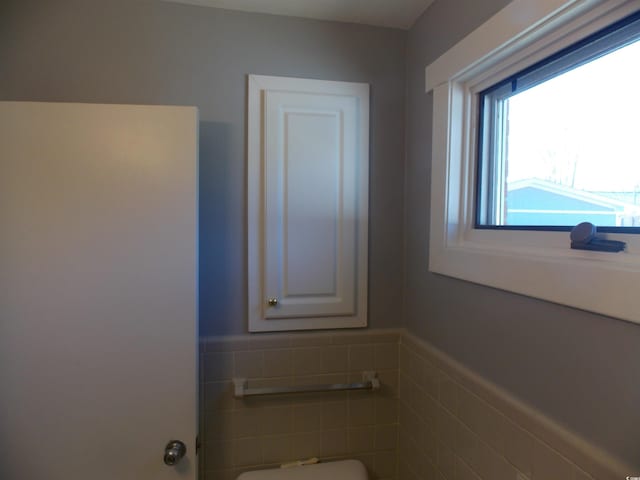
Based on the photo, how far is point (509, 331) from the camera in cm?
85

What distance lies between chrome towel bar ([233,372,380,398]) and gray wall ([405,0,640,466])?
0.25 meters


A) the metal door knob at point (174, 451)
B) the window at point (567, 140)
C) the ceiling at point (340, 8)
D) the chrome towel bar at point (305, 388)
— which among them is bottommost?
the metal door knob at point (174, 451)

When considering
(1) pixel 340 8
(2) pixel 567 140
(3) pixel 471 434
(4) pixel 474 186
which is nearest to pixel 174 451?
(3) pixel 471 434

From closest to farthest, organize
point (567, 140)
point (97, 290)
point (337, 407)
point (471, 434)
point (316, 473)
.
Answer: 1. point (567, 140)
2. point (471, 434)
3. point (97, 290)
4. point (316, 473)
5. point (337, 407)

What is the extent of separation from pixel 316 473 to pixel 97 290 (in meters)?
0.96

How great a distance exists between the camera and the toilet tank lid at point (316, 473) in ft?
4.00

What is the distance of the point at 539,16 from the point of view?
753mm

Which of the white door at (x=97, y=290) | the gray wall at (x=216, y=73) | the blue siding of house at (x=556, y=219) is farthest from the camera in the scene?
the gray wall at (x=216, y=73)

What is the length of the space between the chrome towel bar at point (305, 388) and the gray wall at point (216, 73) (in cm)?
20

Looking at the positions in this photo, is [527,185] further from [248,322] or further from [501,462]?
[248,322]

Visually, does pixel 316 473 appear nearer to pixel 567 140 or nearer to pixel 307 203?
pixel 307 203

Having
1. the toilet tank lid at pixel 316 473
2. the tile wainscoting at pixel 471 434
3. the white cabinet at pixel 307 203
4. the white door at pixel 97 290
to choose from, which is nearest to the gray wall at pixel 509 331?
the tile wainscoting at pixel 471 434

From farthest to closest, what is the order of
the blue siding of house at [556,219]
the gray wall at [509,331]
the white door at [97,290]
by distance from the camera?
1. the white door at [97,290]
2. the blue siding of house at [556,219]
3. the gray wall at [509,331]

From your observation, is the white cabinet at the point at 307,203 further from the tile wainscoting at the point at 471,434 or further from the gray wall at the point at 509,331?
the tile wainscoting at the point at 471,434
